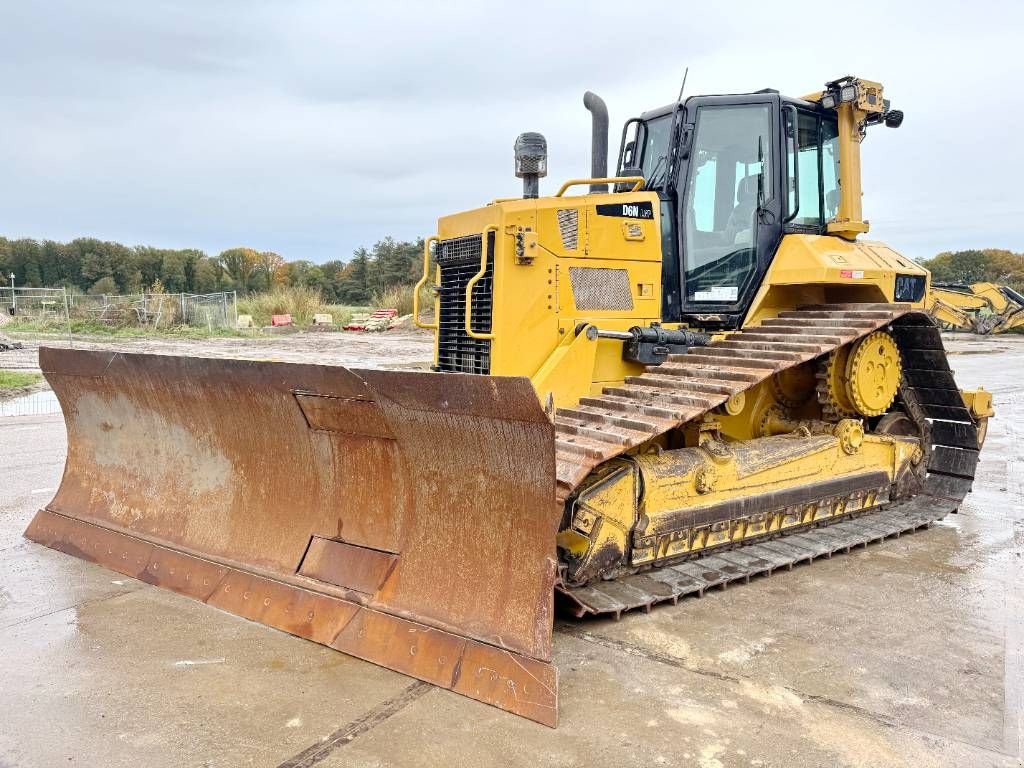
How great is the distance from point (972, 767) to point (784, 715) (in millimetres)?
632

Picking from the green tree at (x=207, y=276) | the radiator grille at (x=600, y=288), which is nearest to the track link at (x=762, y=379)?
the radiator grille at (x=600, y=288)

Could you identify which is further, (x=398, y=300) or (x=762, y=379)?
(x=398, y=300)

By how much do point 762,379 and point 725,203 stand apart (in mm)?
1647

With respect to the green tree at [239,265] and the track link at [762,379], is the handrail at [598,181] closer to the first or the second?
the track link at [762,379]

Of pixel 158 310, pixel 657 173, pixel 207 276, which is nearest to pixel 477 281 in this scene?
pixel 657 173

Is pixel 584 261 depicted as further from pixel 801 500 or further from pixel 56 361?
pixel 56 361

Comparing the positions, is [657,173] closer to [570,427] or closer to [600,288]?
[600,288]

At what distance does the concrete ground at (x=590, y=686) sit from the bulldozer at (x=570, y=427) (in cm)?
18

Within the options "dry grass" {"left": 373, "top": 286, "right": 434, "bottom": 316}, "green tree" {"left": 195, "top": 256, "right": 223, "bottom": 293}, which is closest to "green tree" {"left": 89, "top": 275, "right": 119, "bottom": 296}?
"green tree" {"left": 195, "top": 256, "right": 223, "bottom": 293}

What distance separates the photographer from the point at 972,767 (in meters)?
2.79

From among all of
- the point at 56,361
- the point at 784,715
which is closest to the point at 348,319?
the point at 56,361

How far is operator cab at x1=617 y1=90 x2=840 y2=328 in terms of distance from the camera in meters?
5.58

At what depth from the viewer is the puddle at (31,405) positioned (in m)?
10.9

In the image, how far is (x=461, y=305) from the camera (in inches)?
209
